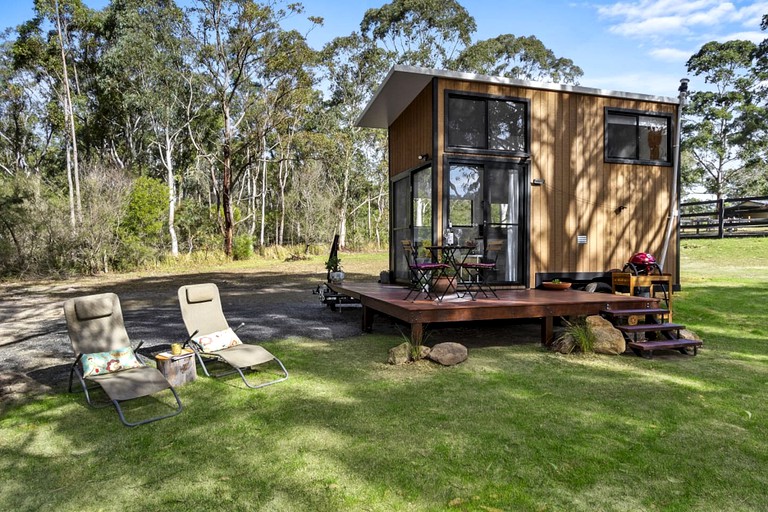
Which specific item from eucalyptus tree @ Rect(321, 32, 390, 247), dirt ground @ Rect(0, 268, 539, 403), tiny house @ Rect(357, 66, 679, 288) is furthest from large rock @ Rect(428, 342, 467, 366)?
eucalyptus tree @ Rect(321, 32, 390, 247)

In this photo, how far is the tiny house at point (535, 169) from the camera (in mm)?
6973

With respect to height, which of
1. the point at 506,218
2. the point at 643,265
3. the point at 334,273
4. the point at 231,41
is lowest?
the point at 334,273

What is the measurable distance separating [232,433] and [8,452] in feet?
4.58

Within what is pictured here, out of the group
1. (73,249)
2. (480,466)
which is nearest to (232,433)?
(480,466)

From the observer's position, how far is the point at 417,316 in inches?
194

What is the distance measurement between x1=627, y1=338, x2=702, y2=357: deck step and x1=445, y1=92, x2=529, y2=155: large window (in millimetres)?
3466

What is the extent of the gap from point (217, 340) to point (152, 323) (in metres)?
3.13

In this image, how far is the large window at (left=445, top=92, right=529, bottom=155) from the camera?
6941 millimetres

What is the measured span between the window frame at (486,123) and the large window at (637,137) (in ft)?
5.17

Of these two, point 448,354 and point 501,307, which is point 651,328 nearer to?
point 501,307

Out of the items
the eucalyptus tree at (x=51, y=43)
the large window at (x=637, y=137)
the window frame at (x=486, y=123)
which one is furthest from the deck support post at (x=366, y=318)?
the eucalyptus tree at (x=51, y=43)

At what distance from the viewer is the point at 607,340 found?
5.21m

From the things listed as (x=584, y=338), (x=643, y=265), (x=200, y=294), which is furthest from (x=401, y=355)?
(x=643, y=265)

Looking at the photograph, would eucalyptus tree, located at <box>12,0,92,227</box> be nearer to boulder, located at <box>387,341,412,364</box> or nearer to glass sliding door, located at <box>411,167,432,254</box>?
glass sliding door, located at <box>411,167,432,254</box>
